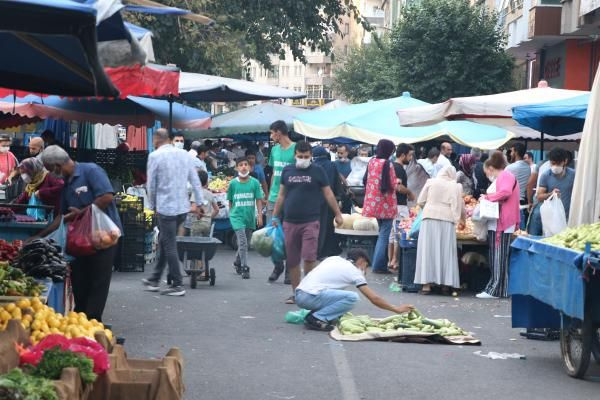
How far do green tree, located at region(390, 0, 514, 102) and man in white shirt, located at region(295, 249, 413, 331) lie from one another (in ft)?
91.7

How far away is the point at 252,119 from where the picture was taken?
32344mm

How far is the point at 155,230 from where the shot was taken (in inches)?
741

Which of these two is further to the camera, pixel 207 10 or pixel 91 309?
pixel 207 10

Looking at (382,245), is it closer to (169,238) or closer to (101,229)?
(169,238)

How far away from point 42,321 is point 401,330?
4775 mm

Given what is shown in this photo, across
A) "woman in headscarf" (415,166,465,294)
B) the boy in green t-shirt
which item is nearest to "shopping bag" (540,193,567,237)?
"woman in headscarf" (415,166,465,294)

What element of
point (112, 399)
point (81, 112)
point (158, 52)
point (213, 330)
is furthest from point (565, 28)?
point (112, 399)

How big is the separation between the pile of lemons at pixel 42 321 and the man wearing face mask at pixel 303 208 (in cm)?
565

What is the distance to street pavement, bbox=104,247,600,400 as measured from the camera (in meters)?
9.01

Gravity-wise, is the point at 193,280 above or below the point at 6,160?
below

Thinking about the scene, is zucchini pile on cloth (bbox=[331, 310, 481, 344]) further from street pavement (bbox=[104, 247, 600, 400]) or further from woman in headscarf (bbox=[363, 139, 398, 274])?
woman in headscarf (bbox=[363, 139, 398, 274])

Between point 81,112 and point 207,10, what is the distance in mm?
11458

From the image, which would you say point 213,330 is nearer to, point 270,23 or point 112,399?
point 112,399

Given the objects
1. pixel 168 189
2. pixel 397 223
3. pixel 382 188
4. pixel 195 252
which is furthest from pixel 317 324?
pixel 397 223
